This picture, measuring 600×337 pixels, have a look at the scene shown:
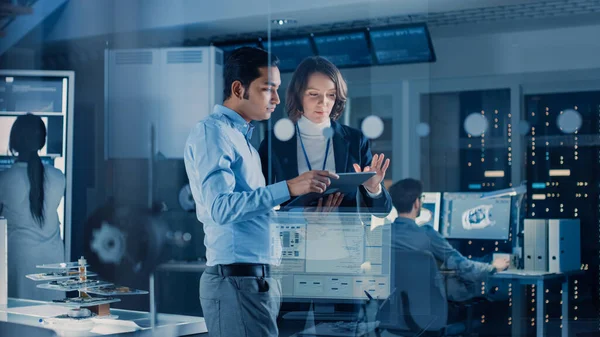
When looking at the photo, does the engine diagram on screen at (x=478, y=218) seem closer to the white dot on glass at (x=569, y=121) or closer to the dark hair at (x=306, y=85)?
the white dot on glass at (x=569, y=121)

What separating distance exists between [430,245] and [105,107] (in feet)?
6.96

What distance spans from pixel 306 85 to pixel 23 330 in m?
1.42

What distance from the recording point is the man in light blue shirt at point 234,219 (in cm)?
208

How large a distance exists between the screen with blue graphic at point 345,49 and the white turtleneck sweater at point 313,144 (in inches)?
19.6

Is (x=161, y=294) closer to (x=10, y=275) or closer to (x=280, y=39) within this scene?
(x=10, y=275)

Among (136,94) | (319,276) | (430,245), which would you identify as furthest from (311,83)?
(136,94)

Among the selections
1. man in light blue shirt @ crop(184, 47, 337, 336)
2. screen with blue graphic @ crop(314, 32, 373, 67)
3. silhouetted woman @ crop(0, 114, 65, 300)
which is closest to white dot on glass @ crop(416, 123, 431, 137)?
screen with blue graphic @ crop(314, 32, 373, 67)

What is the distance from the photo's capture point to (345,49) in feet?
11.7

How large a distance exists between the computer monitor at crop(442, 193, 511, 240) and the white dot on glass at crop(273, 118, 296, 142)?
1784mm

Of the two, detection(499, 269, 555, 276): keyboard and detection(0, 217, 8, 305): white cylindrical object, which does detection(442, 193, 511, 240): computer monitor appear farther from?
detection(0, 217, 8, 305): white cylindrical object

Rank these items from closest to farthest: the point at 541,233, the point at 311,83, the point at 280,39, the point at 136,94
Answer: the point at 311,83
the point at 280,39
the point at 541,233
the point at 136,94

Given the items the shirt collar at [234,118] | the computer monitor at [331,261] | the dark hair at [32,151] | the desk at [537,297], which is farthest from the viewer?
the desk at [537,297]

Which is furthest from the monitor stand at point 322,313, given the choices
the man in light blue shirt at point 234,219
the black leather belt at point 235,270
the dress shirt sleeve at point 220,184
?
the dress shirt sleeve at point 220,184

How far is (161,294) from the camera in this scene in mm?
4438
